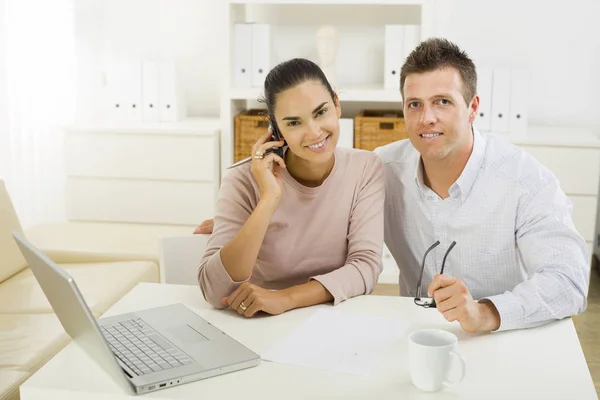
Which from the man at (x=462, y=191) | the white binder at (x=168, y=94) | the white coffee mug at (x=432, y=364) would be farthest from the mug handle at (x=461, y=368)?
the white binder at (x=168, y=94)

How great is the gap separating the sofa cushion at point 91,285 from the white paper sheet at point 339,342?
1.24 meters

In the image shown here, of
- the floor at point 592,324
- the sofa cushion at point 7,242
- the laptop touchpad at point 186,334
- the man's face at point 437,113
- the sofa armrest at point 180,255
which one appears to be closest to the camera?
the laptop touchpad at point 186,334

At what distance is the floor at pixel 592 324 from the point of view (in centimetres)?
318

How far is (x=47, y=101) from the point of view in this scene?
169 inches

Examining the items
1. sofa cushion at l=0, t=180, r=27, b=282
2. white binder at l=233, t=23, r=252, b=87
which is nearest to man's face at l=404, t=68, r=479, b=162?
sofa cushion at l=0, t=180, r=27, b=282

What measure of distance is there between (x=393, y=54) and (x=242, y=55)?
761 millimetres

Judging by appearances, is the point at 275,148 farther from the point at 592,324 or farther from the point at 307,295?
the point at 592,324

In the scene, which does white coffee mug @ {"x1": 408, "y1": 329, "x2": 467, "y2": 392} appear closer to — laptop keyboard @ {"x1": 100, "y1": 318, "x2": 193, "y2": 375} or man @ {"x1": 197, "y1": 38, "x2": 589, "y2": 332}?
laptop keyboard @ {"x1": 100, "y1": 318, "x2": 193, "y2": 375}

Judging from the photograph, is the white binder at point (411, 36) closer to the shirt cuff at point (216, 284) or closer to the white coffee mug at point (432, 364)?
the shirt cuff at point (216, 284)

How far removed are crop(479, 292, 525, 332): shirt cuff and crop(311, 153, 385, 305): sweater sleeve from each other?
0.35m

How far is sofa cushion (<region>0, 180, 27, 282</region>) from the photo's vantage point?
10.0ft

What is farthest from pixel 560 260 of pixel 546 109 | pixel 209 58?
pixel 209 58

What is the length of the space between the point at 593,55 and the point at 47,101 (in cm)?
291

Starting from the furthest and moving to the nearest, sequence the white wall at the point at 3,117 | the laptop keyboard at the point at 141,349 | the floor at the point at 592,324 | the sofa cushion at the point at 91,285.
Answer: the white wall at the point at 3,117
the floor at the point at 592,324
the sofa cushion at the point at 91,285
the laptop keyboard at the point at 141,349
